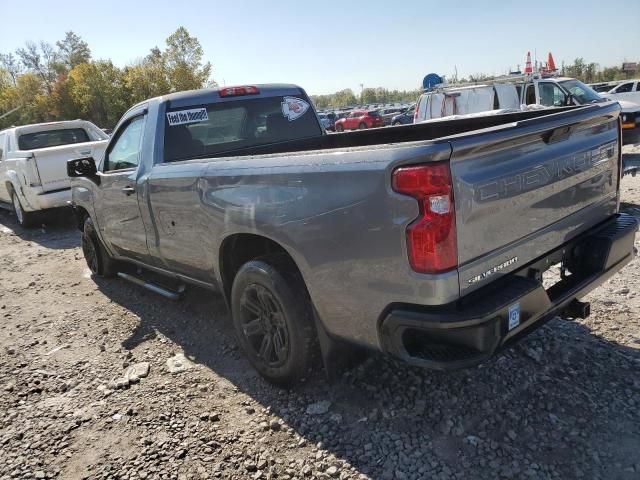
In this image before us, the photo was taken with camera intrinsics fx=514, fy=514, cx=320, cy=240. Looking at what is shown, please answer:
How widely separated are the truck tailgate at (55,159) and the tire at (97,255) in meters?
3.11

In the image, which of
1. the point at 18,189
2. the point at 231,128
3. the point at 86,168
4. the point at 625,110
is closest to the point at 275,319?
the point at 231,128

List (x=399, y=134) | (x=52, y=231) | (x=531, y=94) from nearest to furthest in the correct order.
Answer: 1. (x=399, y=134)
2. (x=52, y=231)
3. (x=531, y=94)

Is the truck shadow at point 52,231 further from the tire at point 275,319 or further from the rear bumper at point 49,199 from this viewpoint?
the tire at point 275,319

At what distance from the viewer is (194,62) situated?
4072 centimetres

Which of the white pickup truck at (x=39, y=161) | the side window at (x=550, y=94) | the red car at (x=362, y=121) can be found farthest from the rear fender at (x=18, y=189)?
the red car at (x=362, y=121)

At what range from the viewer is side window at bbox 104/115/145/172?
14.3ft

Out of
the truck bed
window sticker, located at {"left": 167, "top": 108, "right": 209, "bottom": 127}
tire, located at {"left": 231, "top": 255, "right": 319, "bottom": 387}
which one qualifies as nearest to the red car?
the truck bed

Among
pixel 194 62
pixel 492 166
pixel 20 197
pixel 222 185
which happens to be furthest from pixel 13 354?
pixel 194 62

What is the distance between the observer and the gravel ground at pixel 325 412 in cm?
253

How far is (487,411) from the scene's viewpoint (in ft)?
9.23

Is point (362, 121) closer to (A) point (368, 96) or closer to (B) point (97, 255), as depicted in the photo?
(B) point (97, 255)

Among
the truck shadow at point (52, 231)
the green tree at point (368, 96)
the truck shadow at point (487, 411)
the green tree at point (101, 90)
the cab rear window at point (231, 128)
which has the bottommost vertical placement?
the truck shadow at point (487, 411)

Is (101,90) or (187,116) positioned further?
(101,90)

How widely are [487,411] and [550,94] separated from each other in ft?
38.7
